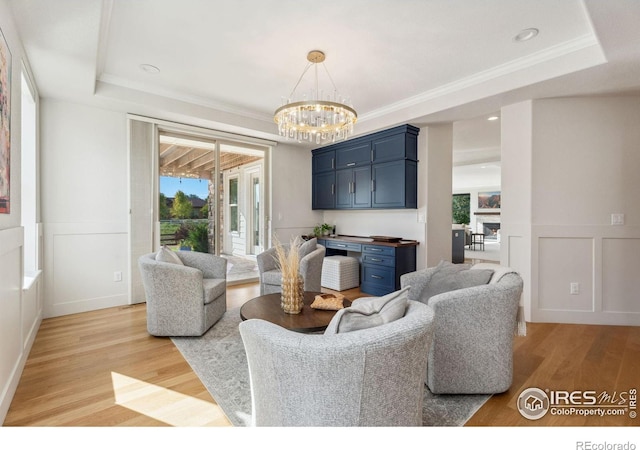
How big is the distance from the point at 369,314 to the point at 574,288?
131 inches

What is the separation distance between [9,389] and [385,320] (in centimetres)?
232

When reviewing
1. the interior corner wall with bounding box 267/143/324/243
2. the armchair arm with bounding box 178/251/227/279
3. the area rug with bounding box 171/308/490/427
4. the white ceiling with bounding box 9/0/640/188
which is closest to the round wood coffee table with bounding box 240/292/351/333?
the area rug with bounding box 171/308/490/427

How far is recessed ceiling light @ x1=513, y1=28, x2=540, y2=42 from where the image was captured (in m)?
2.51

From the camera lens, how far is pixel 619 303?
10.8ft

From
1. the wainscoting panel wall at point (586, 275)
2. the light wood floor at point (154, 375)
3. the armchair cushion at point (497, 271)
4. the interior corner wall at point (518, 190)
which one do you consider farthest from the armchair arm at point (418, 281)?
the wainscoting panel wall at point (586, 275)

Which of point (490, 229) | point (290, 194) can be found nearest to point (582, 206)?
point (290, 194)

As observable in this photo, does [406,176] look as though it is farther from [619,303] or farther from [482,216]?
[482,216]

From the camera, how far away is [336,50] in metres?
2.80

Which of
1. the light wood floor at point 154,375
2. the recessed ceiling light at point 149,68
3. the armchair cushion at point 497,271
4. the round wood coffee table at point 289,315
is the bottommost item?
the light wood floor at point 154,375

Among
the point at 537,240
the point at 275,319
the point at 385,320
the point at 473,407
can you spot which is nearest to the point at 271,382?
the point at 385,320

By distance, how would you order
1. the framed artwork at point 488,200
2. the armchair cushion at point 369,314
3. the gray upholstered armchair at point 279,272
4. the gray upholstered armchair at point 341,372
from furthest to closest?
1. the framed artwork at point 488,200
2. the gray upholstered armchair at point 279,272
3. the armchair cushion at point 369,314
4. the gray upholstered armchair at point 341,372

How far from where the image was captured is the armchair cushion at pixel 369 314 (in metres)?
1.24

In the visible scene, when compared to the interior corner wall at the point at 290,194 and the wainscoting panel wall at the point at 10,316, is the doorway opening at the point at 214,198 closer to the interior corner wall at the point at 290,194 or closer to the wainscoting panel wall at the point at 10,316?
the interior corner wall at the point at 290,194

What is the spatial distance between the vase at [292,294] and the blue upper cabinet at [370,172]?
249cm
